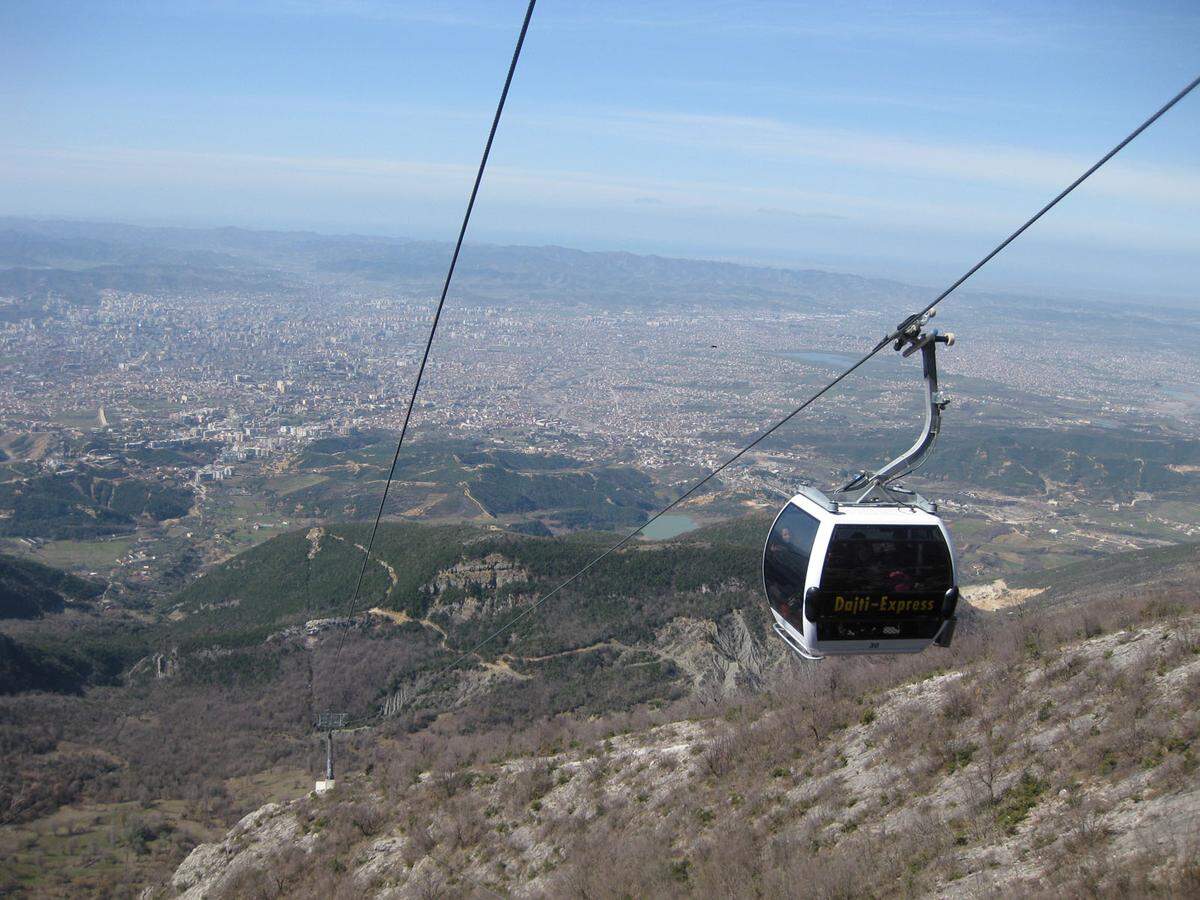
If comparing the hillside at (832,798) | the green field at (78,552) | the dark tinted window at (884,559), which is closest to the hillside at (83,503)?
the green field at (78,552)

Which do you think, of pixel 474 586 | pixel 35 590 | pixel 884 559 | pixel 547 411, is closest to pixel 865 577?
pixel 884 559

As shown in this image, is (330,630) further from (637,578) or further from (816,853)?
(816,853)

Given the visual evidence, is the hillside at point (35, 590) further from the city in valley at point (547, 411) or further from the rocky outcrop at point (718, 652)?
the rocky outcrop at point (718, 652)

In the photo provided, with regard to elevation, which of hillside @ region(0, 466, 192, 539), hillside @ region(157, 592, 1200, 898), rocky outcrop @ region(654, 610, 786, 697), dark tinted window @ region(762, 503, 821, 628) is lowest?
hillside @ region(0, 466, 192, 539)

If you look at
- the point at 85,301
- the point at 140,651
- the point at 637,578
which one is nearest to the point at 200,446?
the point at 140,651

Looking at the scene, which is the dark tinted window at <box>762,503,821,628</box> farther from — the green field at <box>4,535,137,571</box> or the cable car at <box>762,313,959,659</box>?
the green field at <box>4,535,137,571</box>

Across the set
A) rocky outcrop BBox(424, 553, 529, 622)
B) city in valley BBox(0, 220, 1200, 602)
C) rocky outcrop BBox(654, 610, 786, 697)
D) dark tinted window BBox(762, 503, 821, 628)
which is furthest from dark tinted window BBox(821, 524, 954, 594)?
city in valley BBox(0, 220, 1200, 602)
